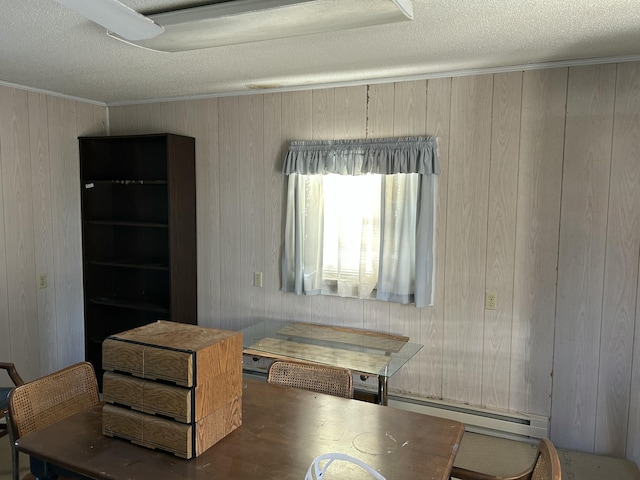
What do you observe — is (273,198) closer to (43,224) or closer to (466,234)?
(466,234)

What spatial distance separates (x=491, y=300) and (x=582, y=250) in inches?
22.7

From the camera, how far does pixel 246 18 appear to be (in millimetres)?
1879

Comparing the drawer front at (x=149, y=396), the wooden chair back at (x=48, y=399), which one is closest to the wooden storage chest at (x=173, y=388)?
the drawer front at (x=149, y=396)

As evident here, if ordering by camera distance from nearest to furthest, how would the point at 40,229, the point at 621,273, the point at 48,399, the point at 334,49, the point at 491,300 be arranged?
the point at 48,399
the point at 334,49
the point at 621,273
the point at 491,300
the point at 40,229

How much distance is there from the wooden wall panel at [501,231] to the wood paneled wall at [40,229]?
3.12 meters

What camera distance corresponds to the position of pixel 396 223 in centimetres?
312

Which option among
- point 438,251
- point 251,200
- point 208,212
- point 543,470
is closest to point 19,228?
point 208,212

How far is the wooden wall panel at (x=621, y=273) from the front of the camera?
2629 mm

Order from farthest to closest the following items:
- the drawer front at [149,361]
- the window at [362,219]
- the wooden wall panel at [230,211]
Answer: the wooden wall panel at [230,211], the window at [362,219], the drawer front at [149,361]

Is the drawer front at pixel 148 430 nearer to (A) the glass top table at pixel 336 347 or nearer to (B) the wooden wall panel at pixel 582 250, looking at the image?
(A) the glass top table at pixel 336 347

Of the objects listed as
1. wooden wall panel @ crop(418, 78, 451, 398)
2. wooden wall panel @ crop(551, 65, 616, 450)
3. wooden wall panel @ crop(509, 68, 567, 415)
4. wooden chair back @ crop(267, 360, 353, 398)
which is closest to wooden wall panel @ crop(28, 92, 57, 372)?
wooden chair back @ crop(267, 360, 353, 398)

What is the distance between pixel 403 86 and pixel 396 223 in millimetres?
871

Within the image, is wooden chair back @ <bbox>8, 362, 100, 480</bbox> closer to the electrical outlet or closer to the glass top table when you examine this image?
the glass top table

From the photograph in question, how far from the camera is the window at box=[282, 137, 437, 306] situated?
3057 millimetres
